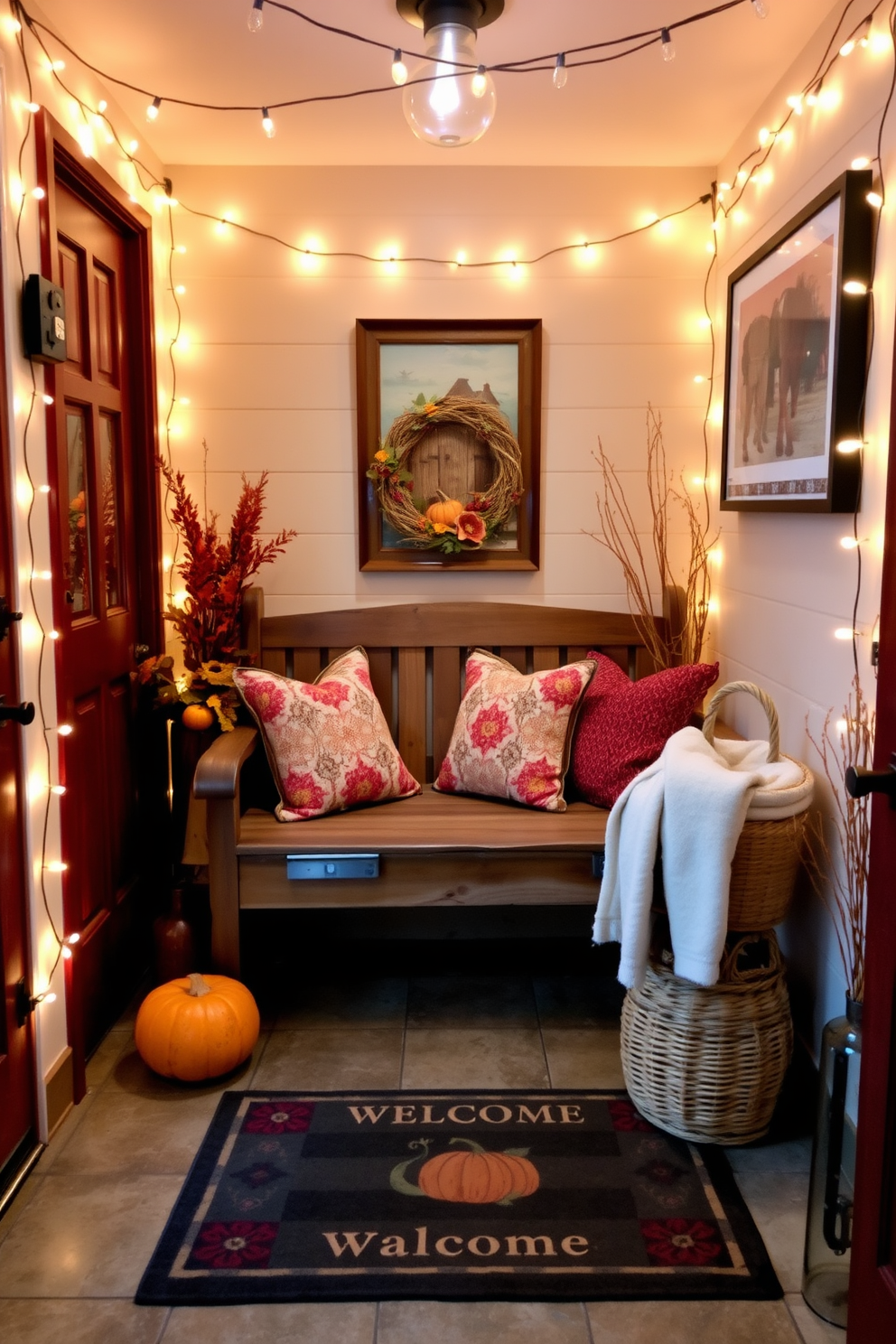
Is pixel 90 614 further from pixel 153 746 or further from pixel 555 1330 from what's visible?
pixel 555 1330

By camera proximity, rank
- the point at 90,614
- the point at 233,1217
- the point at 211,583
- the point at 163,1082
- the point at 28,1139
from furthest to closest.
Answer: the point at 211,583 → the point at 90,614 → the point at 163,1082 → the point at 28,1139 → the point at 233,1217

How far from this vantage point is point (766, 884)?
7.33ft

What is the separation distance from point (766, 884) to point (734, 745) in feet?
1.33

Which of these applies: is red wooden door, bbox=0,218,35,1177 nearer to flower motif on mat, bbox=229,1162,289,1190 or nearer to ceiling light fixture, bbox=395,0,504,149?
flower motif on mat, bbox=229,1162,289,1190

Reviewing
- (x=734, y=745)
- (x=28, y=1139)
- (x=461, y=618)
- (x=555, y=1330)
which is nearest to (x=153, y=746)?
(x=461, y=618)

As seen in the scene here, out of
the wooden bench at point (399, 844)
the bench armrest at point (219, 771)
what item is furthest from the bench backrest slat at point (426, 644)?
the bench armrest at point (219, 771)

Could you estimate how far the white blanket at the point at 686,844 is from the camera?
2.11m

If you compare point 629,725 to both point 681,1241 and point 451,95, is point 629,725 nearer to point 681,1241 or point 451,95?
point 681,1241

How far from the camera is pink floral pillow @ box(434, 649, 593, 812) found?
9.45 ft

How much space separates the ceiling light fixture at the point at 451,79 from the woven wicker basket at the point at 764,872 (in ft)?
5.21

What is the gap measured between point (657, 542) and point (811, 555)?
0.94 meters

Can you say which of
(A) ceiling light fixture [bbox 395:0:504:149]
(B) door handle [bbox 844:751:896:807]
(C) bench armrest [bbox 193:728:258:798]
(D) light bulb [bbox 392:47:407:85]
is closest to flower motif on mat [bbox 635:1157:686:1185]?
(B) door handle [bbox 844:751:896:807]

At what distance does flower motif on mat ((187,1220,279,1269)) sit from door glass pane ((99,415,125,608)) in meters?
1.56

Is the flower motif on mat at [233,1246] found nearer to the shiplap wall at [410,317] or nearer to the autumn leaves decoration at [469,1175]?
the autumn leaves decoration at [469,1175]
